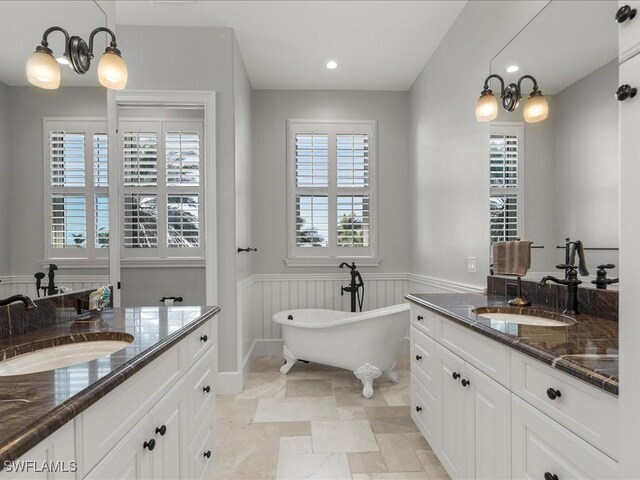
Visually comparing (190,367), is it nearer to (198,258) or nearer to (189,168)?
(198,258)

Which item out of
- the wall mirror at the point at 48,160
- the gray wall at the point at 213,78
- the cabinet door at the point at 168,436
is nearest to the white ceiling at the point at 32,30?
the wall mirror at the point at 48,160

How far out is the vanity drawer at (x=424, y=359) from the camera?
1897 mm

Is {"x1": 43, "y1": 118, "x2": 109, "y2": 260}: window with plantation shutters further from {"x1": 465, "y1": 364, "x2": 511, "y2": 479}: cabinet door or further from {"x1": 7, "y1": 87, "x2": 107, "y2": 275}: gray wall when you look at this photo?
{"x1": 465, "y1": 364, "x2": 511, "y2": 479}: cabinet door

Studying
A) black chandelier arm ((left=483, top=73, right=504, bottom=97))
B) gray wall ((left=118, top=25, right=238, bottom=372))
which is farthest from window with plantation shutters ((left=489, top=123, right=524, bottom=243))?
gray wall ((left=118, top=25, right=238, bottom=372))

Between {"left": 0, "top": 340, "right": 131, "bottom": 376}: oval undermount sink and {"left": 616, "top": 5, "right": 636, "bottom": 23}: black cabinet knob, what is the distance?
1.64m

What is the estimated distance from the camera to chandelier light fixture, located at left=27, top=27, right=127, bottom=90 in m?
1.35

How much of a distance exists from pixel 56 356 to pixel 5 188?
637 mm

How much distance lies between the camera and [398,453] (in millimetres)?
2037

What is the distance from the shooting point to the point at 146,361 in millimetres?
1008

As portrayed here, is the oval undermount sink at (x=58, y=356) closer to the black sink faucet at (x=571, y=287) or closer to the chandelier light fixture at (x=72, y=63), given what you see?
the chandelier light fixture at (x=72, y=63)

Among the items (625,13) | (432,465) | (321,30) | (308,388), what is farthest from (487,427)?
(321,30)

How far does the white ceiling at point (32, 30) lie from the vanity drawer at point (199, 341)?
1186mm

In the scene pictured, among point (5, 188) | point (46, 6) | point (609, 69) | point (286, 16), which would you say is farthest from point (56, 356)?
point (286, 16)

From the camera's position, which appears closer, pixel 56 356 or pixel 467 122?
pixel 56 356
